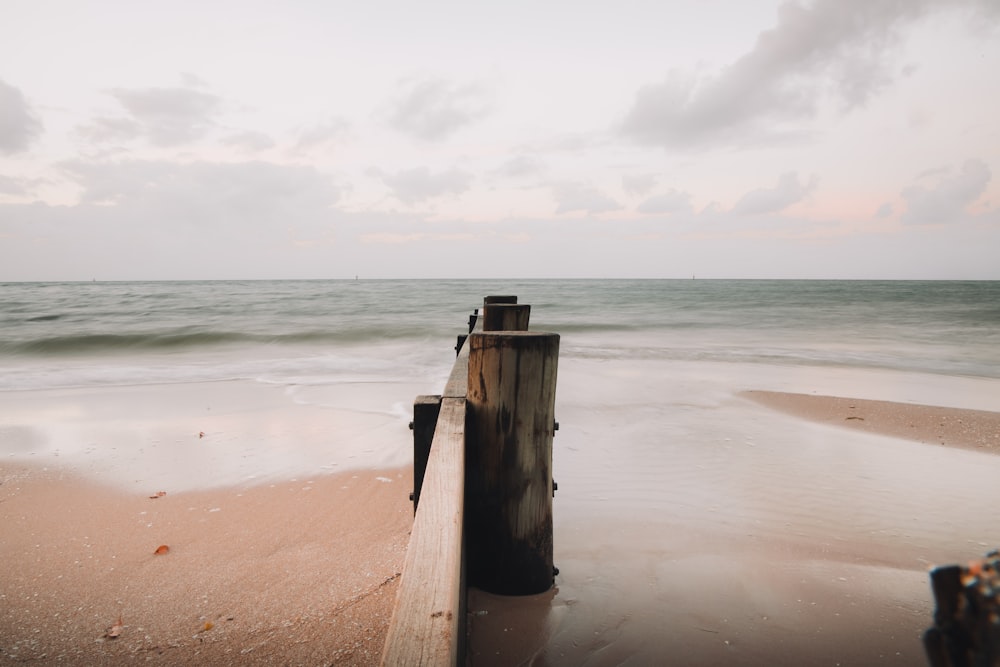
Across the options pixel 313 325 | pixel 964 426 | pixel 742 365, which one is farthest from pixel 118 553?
pixel 313 325

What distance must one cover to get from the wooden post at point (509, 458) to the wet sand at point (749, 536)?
0.66 feet

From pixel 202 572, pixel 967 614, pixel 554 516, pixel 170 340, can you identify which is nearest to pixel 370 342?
pixel 170 340

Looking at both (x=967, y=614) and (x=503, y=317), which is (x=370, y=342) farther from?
(x=967, y=614)

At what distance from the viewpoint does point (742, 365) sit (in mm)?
11477

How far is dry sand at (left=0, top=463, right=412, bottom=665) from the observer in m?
2.51

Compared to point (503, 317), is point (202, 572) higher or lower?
lower

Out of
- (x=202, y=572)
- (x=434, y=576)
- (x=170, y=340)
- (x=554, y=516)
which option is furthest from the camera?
(x=170, y=340)

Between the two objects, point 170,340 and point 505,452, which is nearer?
point 505,452

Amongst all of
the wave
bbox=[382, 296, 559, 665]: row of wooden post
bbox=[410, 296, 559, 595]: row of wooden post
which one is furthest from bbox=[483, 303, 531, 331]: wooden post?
the wave

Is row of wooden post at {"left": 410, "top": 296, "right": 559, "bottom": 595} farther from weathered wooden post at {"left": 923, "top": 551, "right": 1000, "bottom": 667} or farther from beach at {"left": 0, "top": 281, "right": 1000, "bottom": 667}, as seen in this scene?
weathered wooden post at {"left": 923, "top": 551, "right": 1000, "bottom": 667}

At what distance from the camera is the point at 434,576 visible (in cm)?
118

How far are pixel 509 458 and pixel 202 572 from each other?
2.07m

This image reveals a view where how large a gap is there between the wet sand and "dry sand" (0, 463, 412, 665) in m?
0.86

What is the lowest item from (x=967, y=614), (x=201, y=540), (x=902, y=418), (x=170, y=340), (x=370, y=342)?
(x=170, y=340)
